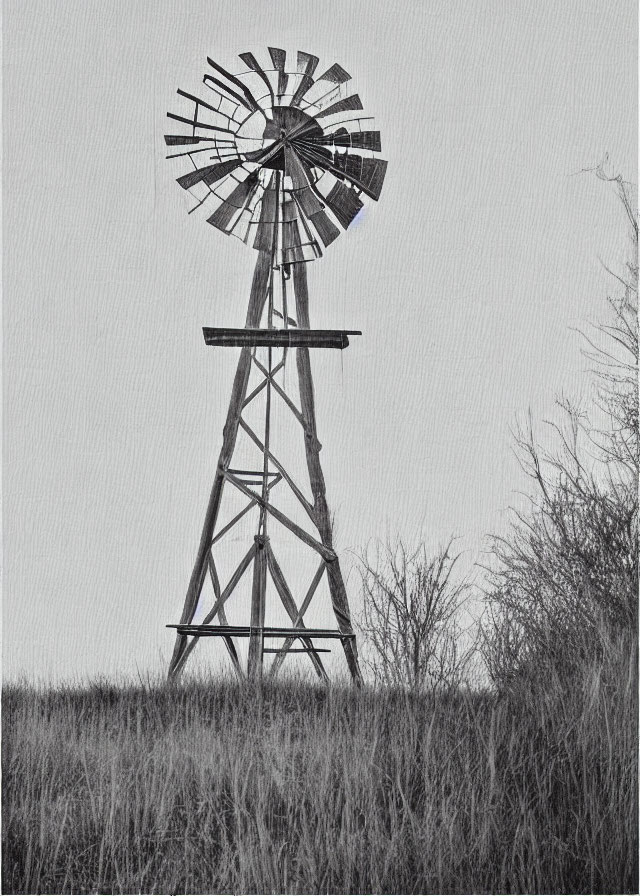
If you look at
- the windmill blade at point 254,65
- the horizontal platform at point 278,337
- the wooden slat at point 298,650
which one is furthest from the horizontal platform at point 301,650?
the windmill blade at point 254,65

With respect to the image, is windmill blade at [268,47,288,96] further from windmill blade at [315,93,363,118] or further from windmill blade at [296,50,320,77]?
windmill blade at [315,93,363,118]

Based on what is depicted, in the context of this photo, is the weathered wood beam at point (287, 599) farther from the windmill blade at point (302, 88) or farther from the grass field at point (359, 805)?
the windmill blade at point (302, 88)

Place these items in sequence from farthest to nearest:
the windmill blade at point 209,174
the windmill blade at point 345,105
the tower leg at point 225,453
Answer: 1. the windmill blade at point 209,174
2. the tower leg at point 225,453
3. the windmill blade at point 345,105

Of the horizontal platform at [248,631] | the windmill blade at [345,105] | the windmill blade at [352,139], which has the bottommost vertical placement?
the horizontal platform at [248,631]

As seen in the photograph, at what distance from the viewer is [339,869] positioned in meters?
4.96

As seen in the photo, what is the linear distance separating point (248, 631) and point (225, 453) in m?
Result: 1.67

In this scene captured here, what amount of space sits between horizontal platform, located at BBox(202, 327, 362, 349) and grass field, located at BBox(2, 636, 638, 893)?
3.39 m

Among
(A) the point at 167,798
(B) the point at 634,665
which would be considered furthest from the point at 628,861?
(A) the point at 167,798

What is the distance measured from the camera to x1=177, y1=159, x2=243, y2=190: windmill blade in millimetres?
9062

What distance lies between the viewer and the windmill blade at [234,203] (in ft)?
29.6

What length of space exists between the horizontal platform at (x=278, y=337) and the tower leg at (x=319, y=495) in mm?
130

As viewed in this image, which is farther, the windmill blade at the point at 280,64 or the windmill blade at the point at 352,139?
the windmill blade at the point at 352,139

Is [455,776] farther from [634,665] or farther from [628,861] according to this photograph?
[634,665]

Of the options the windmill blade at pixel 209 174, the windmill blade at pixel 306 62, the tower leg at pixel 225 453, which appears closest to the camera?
the windmill blade at pixel 306 62
